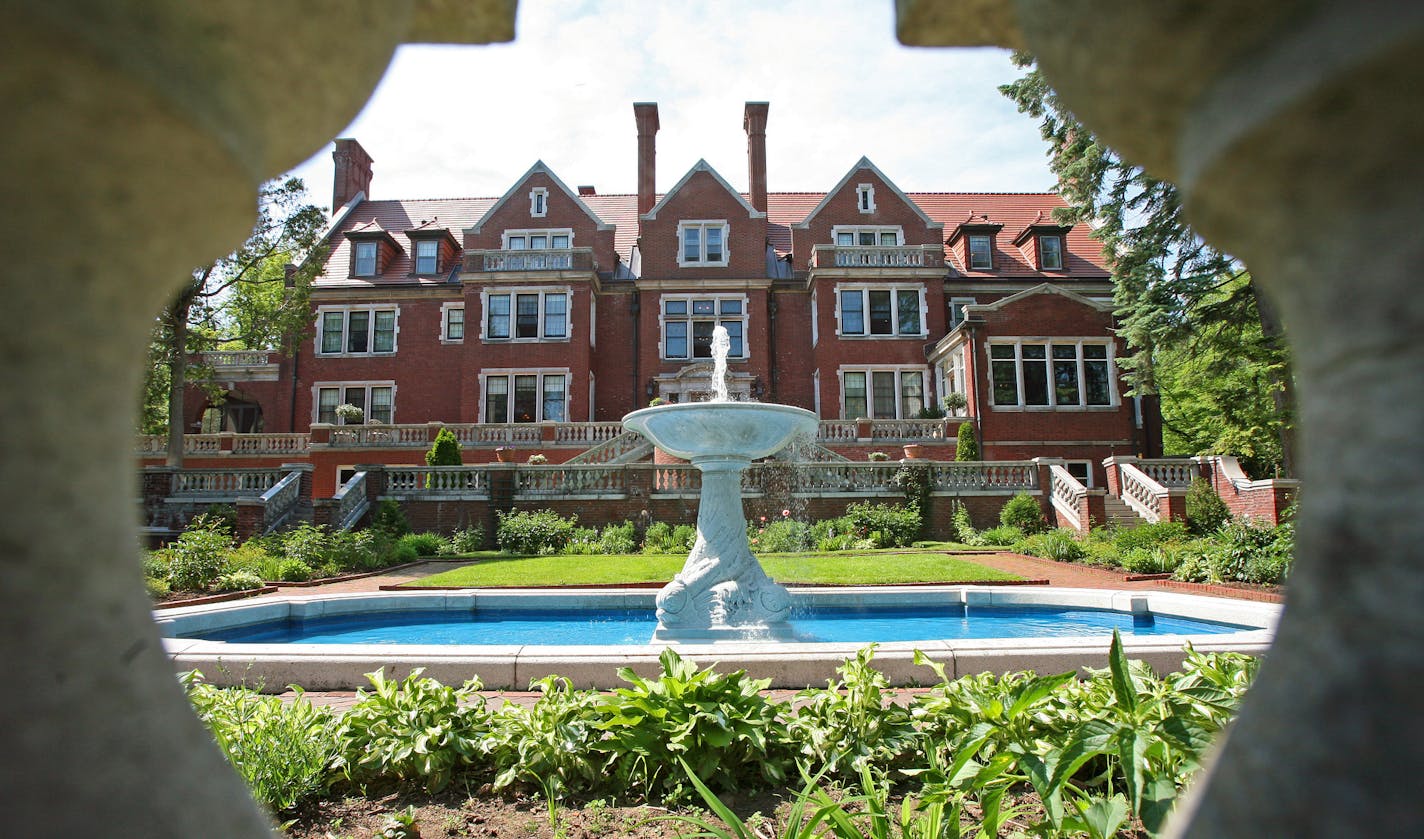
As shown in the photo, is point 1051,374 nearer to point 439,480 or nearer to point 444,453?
point 444,453

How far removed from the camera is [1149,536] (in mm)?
17031

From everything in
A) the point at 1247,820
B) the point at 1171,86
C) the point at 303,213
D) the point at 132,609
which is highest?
the point at 303,213

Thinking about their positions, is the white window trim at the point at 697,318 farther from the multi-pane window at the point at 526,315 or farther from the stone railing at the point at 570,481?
the stone railing at the point at 570,481

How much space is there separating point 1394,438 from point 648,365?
31.8 meters

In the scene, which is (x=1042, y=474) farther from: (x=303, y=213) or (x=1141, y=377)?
(x=303, y=213)

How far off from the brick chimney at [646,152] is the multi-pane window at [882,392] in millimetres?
11532

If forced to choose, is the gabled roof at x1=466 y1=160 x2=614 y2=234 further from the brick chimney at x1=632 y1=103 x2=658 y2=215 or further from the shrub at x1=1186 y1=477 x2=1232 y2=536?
the shrub at x1=1186 y1=477 x2=1232 y2=536

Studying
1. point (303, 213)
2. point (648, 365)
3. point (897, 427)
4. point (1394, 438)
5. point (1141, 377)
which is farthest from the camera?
point (648, 365)

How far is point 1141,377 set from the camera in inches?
873

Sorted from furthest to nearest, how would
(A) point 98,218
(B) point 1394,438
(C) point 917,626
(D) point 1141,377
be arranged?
1. (D) point 1141,377
2. (C) point 917,626
3. (A) point 98,218
4. (B) point 1394,438

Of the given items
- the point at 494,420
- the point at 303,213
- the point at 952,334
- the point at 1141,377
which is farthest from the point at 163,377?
the point at 1141,377

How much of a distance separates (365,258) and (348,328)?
3.23 meters

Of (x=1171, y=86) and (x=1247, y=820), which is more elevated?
(x=1171, y=86)

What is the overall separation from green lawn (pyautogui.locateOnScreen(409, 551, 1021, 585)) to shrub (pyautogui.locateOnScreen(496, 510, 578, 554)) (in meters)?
2.29
